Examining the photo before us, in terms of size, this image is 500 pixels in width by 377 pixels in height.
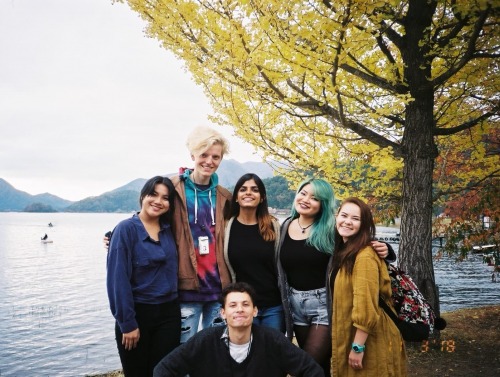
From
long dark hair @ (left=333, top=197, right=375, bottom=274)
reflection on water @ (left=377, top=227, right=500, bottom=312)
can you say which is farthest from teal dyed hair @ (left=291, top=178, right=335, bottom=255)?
reflection on water @ (left=377, top=227, right=500, bottom=312)

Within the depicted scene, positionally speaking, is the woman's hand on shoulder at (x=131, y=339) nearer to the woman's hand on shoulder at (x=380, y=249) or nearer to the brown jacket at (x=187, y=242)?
the brown jacket at (x=187, y=242)

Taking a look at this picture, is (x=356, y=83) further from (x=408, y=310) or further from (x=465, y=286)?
(x=465, y=286)

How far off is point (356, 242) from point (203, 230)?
117 cm

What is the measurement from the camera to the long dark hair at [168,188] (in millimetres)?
2742

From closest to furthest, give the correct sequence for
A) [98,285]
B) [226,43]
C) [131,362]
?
[131,362], [226,43], [98,285]

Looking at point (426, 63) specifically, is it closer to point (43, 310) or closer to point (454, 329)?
point (454, 329)

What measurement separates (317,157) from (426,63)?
1.69 meters

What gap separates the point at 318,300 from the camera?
2.77 m

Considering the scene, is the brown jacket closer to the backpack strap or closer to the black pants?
the black pants

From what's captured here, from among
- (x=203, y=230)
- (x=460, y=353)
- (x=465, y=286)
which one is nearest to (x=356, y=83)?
(x=203, y=230)

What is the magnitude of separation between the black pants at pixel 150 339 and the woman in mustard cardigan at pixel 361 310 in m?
1.17

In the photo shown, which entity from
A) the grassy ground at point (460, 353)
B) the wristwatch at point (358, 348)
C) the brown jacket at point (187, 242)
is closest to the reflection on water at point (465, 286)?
the grassy ground at point (460, 353)

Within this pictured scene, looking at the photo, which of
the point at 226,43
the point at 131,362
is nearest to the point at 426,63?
the point at 226,43

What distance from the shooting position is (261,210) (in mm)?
3066
